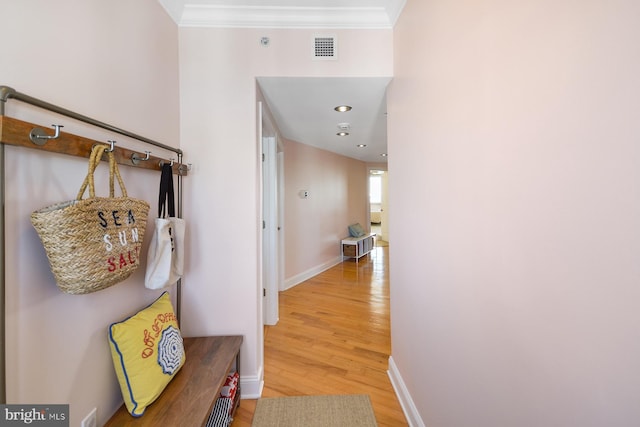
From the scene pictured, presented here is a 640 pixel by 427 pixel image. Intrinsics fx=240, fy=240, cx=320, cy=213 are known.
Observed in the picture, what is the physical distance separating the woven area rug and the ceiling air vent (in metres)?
2.36

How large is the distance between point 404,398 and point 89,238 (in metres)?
1.87

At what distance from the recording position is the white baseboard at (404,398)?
1.38 metres

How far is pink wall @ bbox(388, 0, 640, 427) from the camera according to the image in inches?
17.7

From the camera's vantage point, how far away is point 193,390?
1175 mm

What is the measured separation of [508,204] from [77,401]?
5.47ft

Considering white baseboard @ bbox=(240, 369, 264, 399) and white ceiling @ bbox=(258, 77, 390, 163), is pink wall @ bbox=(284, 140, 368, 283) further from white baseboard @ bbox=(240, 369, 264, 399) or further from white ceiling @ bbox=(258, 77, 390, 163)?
white baseboard @ bbox=(240, 369, 264, 399)

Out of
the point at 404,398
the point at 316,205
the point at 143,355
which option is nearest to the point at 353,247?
the point at 316,205

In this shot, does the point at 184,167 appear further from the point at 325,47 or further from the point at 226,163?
the point at 325,47

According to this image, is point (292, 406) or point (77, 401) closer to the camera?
point (77, 401)

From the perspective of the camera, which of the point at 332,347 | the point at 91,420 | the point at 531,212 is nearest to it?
the point at 531,212

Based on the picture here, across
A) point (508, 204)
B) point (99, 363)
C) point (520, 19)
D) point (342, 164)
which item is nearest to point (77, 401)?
point (99, 363)

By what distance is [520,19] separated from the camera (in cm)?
65

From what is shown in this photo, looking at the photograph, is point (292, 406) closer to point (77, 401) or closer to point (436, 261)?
point (77, 401)

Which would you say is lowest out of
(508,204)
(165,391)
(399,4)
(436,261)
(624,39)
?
(165,391)
